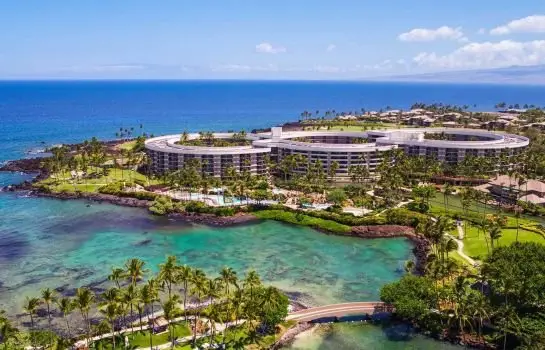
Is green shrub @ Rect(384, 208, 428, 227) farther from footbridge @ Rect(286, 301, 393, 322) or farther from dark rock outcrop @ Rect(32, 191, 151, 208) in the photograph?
dark rock outcrop @ Rect(32, 191, 151, 208)

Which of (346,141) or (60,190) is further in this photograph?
(346,141)

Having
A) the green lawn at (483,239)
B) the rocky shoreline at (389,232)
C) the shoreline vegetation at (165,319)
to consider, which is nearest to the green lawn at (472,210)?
the green lawn at (483,239)

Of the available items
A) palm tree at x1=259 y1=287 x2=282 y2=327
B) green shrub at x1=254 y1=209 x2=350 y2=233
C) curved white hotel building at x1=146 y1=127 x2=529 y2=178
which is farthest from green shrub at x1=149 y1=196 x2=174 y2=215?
palm tree at x1=259 y1=287 x2=282 y2=327

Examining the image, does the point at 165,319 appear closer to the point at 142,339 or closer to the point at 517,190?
the point at 142,339

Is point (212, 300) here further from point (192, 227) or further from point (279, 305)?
point (192, 227)

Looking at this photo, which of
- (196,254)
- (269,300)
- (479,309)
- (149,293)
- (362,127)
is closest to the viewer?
(149,293)

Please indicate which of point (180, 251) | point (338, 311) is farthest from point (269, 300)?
point (180, 251)

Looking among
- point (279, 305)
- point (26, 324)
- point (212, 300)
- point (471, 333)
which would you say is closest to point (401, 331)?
point (471, 333)

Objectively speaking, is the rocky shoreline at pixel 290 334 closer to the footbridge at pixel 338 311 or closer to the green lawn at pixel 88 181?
the footbridge at pixel 338 311
